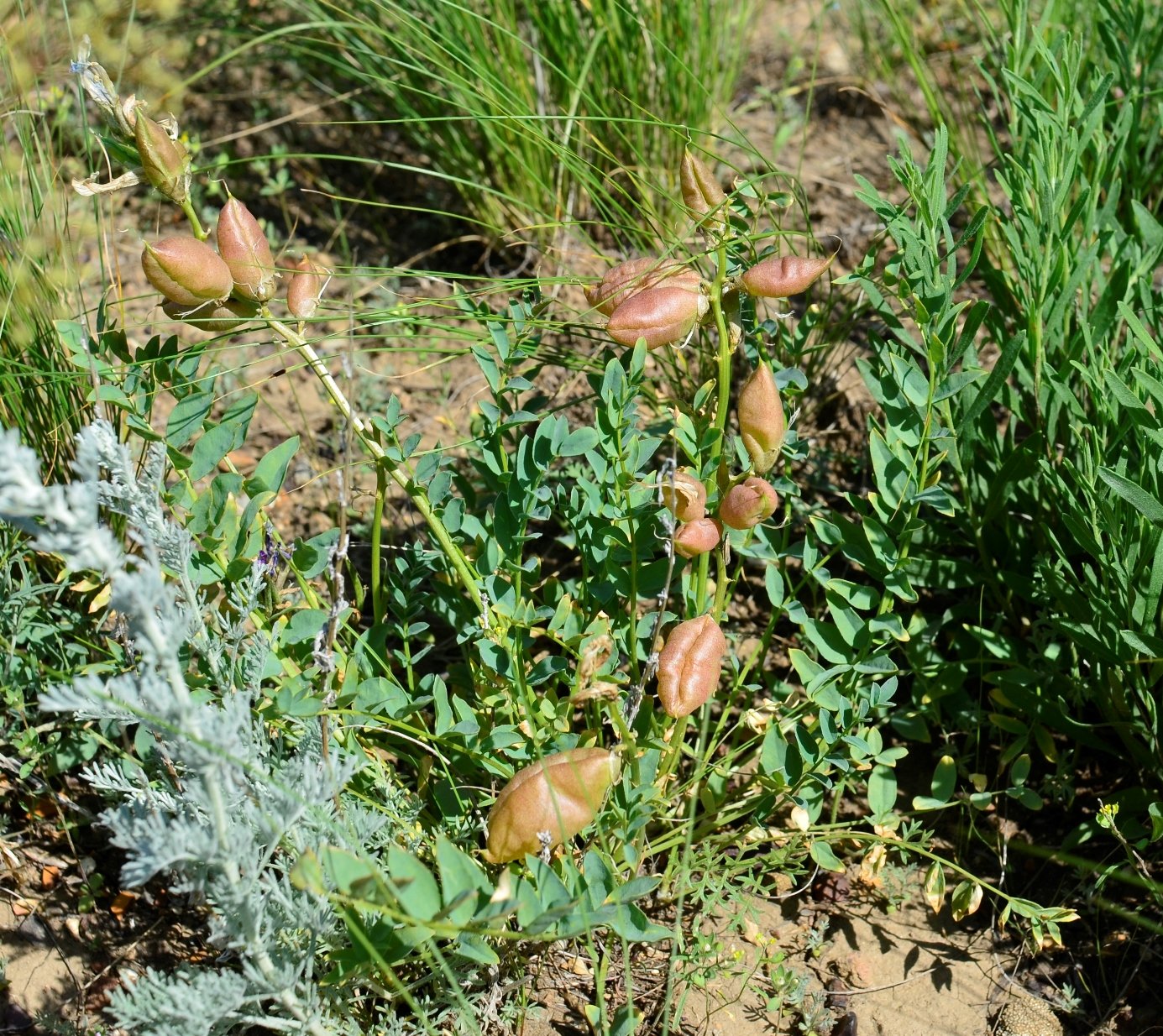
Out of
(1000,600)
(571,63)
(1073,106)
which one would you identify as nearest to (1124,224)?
(1073,106)

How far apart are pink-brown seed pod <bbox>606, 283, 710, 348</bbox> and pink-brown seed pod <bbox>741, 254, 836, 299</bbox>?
0.20 feet

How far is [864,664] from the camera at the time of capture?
1312 mm

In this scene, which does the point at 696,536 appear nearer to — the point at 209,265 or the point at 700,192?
the point at 700,192

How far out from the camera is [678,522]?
1233 millimetres

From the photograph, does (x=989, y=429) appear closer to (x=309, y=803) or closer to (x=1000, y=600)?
(x=1000, y=600)

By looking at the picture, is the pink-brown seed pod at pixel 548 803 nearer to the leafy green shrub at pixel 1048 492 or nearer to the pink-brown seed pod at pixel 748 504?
the pink-brown seed pod at pixel 748 504

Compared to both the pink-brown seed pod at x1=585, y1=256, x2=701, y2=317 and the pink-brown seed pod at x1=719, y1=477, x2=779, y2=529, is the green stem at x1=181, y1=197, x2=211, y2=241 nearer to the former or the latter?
the pink-brown seed pod at x1=585, y1=256, x2=701, y2=317

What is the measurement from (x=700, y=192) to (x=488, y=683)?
2.07 feet

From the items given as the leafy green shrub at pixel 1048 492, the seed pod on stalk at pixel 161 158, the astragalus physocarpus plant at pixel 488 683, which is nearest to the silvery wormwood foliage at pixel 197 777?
the astragalus physocarpus plant at pixel 488 683

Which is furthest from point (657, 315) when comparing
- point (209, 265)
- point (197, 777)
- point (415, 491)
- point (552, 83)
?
point (552, 83)

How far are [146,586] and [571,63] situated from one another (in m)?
1.59

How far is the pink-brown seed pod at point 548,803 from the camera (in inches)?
43.0

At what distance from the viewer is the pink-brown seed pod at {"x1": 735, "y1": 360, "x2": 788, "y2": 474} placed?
1156 millimetres

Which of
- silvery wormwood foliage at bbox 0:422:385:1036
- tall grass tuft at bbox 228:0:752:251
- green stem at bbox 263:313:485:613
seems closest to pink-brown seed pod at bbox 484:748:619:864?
silvery wormwood foliage at bbox 0:422:385:1036
